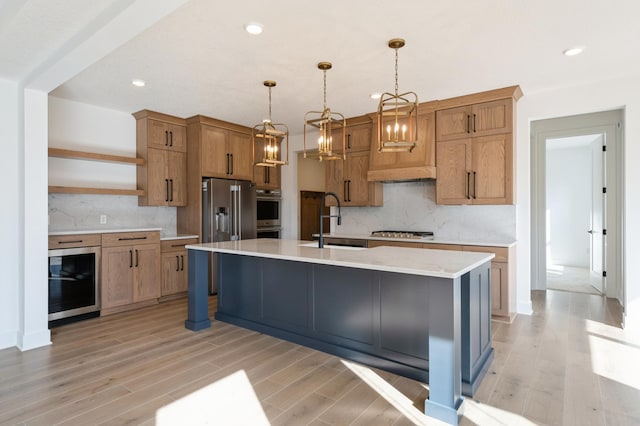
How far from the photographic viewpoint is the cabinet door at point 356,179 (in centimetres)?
521

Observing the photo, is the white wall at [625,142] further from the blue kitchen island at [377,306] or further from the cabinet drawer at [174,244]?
the cabinet drawer at [174,244]

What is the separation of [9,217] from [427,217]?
4616 millimetres

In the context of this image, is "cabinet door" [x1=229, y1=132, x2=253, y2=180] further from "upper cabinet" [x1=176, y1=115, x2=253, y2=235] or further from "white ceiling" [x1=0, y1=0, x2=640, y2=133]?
"white ceiling" [x1=0, y1=0, x2=640, y2=133]

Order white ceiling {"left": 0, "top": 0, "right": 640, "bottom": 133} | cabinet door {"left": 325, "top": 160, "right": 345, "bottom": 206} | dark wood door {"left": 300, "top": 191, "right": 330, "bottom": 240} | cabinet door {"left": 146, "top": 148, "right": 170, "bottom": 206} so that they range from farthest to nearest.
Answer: dark wood door {"left": 300, "top": 191, "right": 330, "bottom": 240} < cabinet door {"left": 325, "top": 160, "right": 345, "bottom": 206} < cabinet door {"left": 146, "top": 148, "right": 170, "bottom": 206} < white ceiling {"left": 0, "top": 0, "right": 640, "bottom": 133}

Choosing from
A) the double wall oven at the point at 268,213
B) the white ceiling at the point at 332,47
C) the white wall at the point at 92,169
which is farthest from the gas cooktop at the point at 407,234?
the white wall at the point at 92,169

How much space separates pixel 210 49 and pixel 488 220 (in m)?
3.65

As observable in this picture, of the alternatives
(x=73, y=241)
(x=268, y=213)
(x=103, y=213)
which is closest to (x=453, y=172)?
(x=268, y=213)

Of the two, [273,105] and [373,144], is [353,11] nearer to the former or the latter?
[273,105]

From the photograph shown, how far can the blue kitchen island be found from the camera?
2.09 meters

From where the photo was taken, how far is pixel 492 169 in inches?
163

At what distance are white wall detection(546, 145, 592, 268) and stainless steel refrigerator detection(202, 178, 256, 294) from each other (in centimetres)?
643

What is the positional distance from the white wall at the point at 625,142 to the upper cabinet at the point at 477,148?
316 mm

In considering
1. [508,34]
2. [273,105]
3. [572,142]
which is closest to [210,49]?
[273,105]

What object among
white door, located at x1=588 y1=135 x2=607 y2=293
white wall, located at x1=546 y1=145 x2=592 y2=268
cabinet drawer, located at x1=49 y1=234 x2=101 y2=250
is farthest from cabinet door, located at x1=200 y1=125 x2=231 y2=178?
white wall, located at x1=546 y1=145 x2=592 y2=268
